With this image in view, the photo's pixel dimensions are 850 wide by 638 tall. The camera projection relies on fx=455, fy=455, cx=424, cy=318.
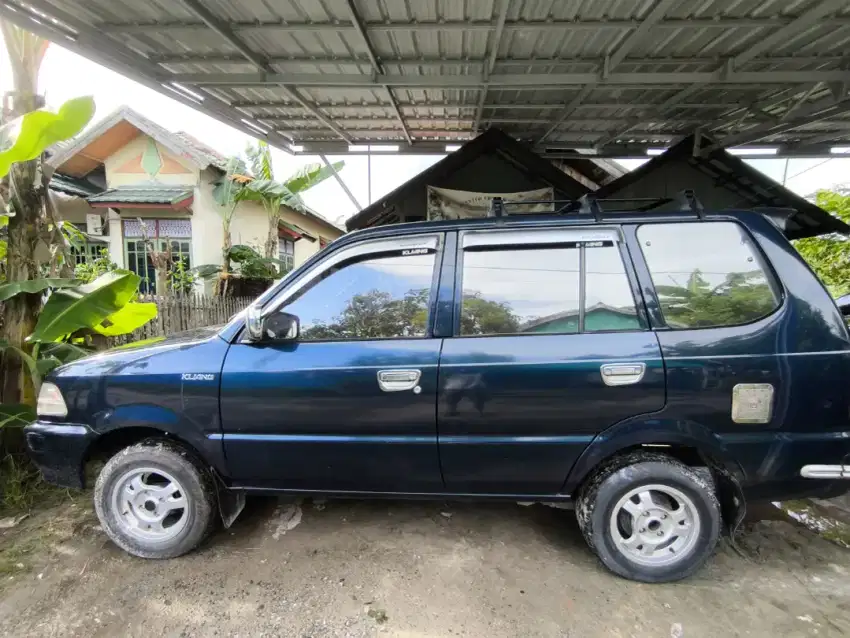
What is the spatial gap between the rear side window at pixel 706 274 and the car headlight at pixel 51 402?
3.58m

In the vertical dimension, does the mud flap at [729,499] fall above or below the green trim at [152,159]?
below

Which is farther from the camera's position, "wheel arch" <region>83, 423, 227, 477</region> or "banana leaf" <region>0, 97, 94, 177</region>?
"banana leaf" <region>0, 97, 94, 177</region>

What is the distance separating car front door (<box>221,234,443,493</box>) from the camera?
2.53 metres

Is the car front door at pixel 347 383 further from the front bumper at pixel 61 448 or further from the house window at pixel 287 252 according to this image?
the house window at pixel 287 252

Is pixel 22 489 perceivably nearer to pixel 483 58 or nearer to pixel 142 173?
pixel 483 58

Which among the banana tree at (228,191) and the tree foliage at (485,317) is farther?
the banana tree at (228,191)

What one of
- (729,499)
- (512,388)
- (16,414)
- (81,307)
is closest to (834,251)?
(729,499)

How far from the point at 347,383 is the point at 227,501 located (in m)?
1.16

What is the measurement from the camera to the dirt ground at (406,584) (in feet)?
7.41

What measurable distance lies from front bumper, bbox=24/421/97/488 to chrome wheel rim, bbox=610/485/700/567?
3.14m

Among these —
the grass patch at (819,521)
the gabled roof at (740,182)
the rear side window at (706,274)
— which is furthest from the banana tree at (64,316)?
the gabled roof at (740,182)

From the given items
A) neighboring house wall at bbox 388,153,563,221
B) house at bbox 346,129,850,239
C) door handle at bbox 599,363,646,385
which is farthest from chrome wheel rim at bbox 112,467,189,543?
neighboring house wall at bbox 388,153,563,221

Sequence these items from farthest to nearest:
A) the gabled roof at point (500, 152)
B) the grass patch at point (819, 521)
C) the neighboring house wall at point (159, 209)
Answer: the neighboring house wall at point (159, 209) → the gabled roof at point (500, 152) → the grass patch at point (819, 521)

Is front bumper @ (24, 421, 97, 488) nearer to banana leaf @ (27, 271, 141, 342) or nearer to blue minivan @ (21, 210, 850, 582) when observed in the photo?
blue minivan @ (21, 210, 850, 582)
